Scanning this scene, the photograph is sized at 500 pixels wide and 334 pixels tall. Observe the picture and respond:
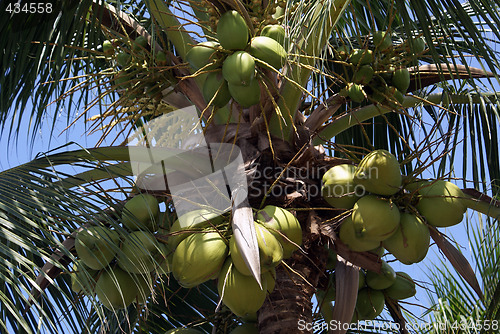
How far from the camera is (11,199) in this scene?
6.35 feet

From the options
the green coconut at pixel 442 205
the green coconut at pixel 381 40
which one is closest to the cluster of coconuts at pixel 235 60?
the green coconut at pixel 381 40

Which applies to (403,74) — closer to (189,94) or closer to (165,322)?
(189,94)

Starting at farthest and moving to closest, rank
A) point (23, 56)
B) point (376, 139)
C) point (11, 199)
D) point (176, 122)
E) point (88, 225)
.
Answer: point (376, 139) < point (176, 122) < point (23, 56) < point (88, 225) < point (11, 199)

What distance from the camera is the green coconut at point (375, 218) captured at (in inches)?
83.6

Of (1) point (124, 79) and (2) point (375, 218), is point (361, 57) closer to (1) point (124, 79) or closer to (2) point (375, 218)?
(2) point (375, 218)

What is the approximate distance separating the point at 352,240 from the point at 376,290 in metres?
0.57

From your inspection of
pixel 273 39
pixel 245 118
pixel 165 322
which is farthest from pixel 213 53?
pixel 165 322

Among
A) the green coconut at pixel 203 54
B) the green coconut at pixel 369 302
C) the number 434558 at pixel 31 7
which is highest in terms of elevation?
→ the number 434558 at pixel 31 7

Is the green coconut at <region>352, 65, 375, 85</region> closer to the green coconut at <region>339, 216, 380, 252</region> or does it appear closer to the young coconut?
the green coconut at <region>339, 216, 380, 252</region>

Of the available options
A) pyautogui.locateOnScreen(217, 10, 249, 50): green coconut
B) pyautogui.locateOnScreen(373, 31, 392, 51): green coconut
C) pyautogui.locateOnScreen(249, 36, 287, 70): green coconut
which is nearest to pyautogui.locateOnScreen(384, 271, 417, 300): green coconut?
pyautogui.locateOnScreen(373, 31, 392, 51): green coconut

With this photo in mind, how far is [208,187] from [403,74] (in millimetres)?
919

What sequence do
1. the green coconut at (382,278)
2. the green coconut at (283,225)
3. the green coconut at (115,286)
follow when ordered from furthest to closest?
the green coconut at (382,278), the green coconut at (115,286), the green coconut at (283,225)

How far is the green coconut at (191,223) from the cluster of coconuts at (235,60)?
0.36m

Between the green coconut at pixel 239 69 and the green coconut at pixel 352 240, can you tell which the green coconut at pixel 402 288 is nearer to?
the green coconut at pixel 352 240
